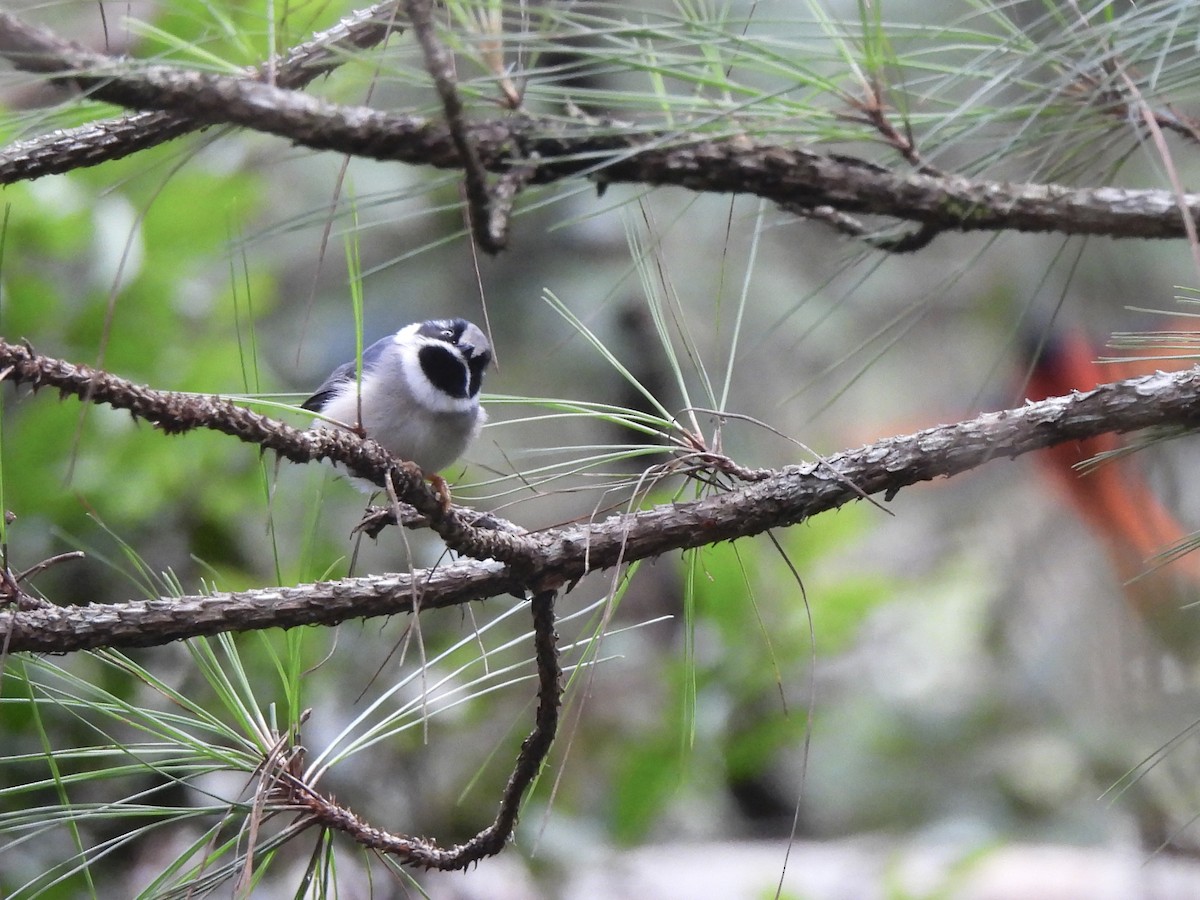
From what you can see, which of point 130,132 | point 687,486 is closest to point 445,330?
point 687,486

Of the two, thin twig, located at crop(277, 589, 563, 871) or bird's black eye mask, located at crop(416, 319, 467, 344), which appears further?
bird's black eye mask, located at crop(416, 319, 467, 344)

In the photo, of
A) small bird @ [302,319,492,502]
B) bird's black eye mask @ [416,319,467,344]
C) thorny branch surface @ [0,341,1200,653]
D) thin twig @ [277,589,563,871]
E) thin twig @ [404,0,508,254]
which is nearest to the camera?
thin twig @ [404,0,508,254]

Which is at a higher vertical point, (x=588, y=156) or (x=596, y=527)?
(x=588, y=156)

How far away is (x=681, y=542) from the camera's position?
4.48 ft

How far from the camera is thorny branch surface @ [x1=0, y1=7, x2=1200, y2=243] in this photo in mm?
935

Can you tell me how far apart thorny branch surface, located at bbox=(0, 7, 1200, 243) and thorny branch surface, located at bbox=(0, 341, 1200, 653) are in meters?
0.22

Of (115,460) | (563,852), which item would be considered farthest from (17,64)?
(563,852)

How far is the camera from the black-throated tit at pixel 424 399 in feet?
7.72

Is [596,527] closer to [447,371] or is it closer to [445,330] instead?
[447,371]

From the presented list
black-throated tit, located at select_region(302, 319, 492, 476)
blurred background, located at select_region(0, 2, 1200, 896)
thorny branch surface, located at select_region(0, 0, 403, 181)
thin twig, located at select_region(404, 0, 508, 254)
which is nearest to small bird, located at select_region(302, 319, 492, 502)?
black-throated tit, located at select_region(302, 319, 492, 476)

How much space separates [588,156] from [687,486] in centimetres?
70

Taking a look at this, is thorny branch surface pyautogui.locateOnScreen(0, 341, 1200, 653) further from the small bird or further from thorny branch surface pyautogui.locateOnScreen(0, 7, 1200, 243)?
the small bird

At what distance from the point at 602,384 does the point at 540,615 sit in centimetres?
366

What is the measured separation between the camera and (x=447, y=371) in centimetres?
242
